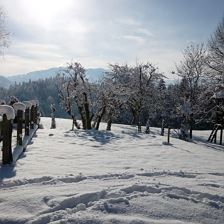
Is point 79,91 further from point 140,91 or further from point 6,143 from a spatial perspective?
point 6,143

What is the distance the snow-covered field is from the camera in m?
5.23

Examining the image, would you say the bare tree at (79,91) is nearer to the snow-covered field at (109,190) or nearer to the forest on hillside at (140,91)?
the forest on hillside at (140,91)

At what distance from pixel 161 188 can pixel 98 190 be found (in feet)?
3.67

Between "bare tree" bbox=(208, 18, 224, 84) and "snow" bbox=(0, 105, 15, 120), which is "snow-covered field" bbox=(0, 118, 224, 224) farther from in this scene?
"bare tree" bbox=(208, 18, 224, 84)

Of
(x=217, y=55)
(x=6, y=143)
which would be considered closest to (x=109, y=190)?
(x=6, y=143)

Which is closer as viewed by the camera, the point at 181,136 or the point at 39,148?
the point at 39,148

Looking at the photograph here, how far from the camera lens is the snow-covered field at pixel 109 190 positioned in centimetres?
523

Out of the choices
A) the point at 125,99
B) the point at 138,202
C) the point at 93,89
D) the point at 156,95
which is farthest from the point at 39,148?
the point at 156,95

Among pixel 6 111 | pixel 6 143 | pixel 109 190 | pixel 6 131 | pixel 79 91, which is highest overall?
pixel 79 91

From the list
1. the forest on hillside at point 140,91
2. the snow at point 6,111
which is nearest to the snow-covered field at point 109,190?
the snow at point 6,111

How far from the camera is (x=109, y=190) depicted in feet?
20.7

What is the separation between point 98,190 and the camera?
6273mm

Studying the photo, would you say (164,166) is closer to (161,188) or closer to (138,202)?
(161,188)

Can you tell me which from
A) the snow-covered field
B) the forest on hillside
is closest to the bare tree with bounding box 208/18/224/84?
the forest on hillside
